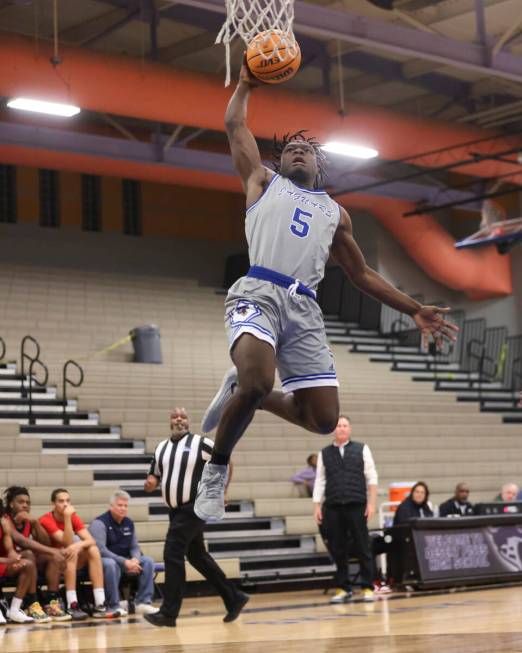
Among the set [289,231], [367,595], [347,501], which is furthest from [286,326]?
[367,595]

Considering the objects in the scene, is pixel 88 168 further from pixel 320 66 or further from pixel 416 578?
pixel 416 578

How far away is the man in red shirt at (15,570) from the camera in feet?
35.2

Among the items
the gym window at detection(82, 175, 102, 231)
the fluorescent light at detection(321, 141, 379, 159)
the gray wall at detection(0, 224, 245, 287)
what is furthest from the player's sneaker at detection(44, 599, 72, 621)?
the gym window at detection(82, 175, 102, 231)

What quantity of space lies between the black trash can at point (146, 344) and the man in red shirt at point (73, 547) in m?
8.98

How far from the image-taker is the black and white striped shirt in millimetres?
9609

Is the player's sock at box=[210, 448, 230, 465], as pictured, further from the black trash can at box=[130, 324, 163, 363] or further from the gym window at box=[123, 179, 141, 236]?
the gym window at box=[123, 179, 141, 236]

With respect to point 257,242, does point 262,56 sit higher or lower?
higher

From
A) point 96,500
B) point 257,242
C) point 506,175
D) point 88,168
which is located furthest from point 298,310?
point 506,175

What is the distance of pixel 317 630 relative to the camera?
27.6ft

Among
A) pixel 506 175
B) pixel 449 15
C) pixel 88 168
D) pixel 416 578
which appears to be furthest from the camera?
pixel 506 175

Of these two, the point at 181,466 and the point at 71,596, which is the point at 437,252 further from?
the point at 181,466

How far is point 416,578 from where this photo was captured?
12.4 meters

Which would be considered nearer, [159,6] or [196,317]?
[159,6]

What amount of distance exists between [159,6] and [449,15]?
168 inches
